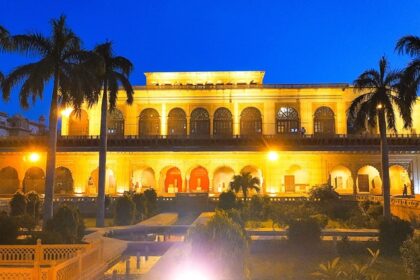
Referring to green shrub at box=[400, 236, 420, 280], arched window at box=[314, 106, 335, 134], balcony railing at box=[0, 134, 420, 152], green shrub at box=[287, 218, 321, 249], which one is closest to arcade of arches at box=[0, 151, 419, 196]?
balcony railing at box=[0, 134, 420, 152]

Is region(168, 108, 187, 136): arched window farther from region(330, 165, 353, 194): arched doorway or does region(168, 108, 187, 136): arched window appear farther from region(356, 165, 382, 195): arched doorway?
region(356, 165, 382, 195): arched doorway

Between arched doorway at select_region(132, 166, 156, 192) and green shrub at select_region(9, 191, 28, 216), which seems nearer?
green shrub at select_region(9, 191, 28, 216)

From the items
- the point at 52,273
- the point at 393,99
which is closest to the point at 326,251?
the point at 52,273

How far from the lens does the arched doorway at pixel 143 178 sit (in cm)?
3990

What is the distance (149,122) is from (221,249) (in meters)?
38.3

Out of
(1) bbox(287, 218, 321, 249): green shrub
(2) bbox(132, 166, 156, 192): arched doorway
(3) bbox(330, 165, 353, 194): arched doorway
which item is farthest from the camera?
(3) bbox(330, 165, 353, 194): arched doorway

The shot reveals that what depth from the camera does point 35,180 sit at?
41188 millimetres

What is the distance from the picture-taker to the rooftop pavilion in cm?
4919

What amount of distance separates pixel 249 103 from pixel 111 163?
53.8 feet

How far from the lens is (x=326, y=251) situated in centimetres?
1322

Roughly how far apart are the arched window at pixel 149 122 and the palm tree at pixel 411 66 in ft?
103

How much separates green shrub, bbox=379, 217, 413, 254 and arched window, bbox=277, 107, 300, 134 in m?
31.8

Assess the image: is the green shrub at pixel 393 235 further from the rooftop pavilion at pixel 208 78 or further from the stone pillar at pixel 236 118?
the rooftop pavilion at pixel 208 78

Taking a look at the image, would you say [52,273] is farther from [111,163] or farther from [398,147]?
[398,147]
